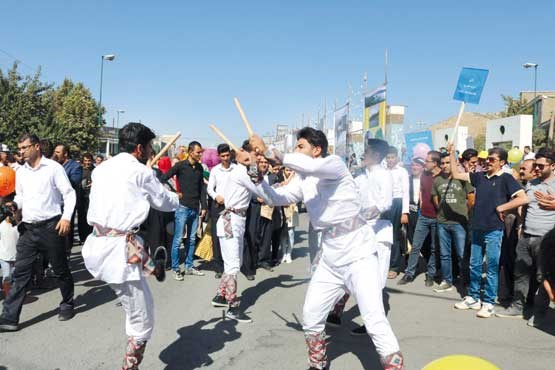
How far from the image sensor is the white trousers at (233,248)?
5.26 m

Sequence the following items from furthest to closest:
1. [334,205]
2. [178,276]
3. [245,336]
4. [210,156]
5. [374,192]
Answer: [210,156] → [178,276] → [245,336] → [374,192] → [334,205]

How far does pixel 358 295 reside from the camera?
137 inches

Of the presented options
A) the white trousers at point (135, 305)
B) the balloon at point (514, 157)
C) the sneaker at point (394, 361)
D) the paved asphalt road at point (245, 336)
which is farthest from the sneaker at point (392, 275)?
the white trousers at point (135, 305)

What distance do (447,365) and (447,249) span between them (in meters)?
4.94

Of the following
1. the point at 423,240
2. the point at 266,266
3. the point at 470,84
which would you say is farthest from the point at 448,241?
the point at 266,266

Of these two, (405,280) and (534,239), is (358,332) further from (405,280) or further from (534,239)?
(405,280)

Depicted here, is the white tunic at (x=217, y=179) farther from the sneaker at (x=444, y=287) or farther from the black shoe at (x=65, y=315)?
the sneaker at (x=444, y=287)

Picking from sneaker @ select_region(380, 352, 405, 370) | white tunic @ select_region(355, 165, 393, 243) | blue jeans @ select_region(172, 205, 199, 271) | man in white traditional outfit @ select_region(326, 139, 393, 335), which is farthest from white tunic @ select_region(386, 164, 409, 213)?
sneaker @ select_region(380, 352, 405, 370)

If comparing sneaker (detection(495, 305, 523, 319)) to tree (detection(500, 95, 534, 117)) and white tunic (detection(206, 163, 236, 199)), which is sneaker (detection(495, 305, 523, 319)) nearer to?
white tunic (detection(206, 163, 236, 199))

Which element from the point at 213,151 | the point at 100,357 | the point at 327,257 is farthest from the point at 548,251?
the point at 213,151

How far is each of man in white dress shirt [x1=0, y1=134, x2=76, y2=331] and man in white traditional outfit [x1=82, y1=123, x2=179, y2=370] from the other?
6.48 feet

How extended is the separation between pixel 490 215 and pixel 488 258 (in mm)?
548

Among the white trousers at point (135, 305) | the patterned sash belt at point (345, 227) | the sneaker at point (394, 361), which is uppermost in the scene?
the patterned sash belt at point (345, 227)

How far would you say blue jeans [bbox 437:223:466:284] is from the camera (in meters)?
6.57
